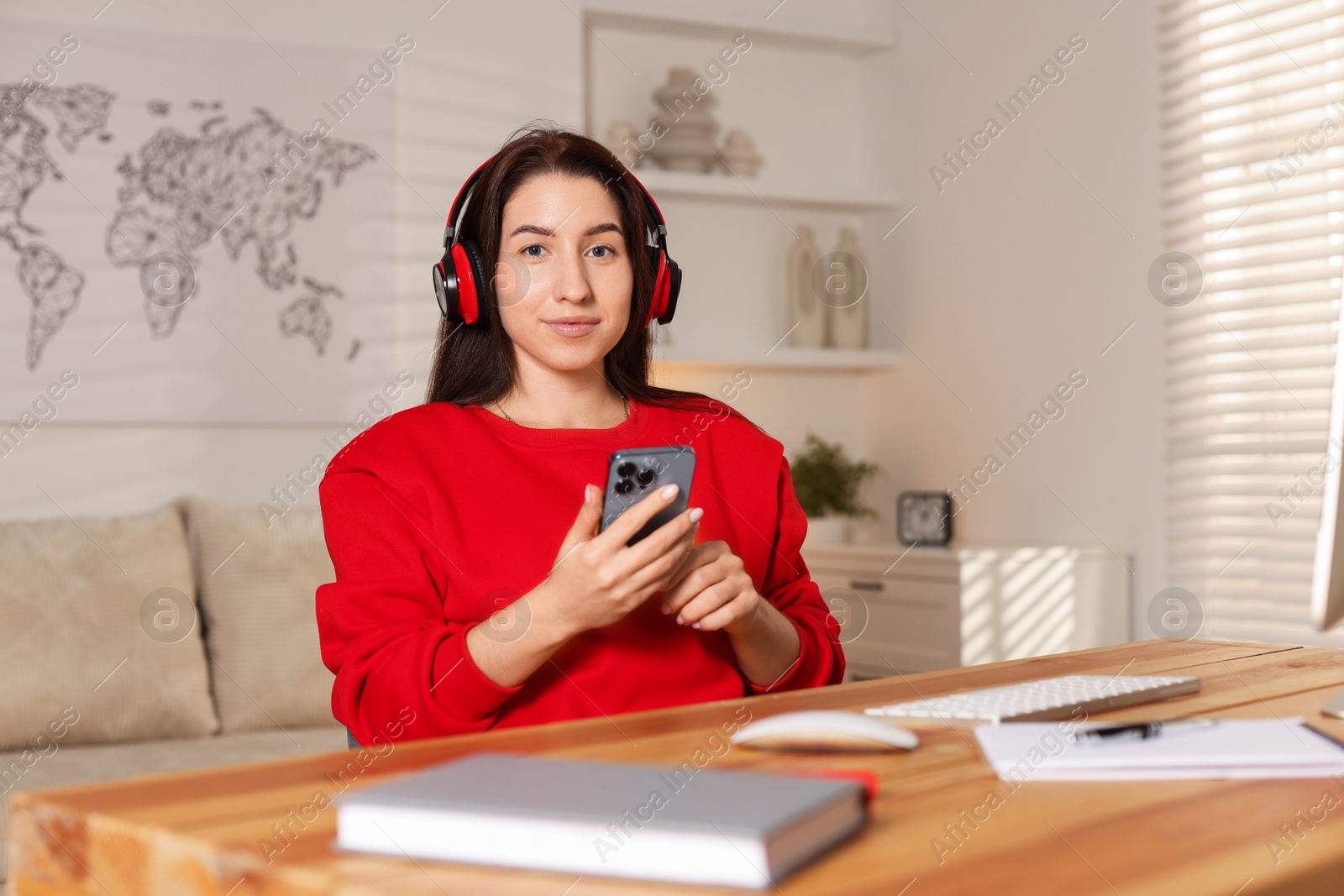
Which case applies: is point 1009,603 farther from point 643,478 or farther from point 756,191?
point 643,478

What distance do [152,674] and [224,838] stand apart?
2209mm

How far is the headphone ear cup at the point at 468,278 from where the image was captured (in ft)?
4.81

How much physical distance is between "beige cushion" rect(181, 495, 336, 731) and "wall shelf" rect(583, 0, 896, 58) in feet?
6.09

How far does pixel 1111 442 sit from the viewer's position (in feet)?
10.6

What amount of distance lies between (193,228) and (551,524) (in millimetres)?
2241

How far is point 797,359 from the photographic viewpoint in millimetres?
3891

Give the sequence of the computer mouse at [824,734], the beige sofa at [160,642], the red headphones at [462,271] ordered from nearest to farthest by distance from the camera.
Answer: the computer mouse at [824,734]
the red headphones at [462,271]
the beige sofa at [160,642]

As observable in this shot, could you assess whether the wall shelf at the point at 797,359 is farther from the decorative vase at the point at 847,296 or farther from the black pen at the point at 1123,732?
the black pen at the point at 1123,732

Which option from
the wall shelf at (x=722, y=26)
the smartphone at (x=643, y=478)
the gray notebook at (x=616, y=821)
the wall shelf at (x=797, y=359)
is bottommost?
the gray notebook at (x=616, y=821)

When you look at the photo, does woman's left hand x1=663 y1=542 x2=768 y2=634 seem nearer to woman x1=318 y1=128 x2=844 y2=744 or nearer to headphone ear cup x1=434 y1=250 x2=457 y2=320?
woman x1=318 y1=128 x2=844 y2=744

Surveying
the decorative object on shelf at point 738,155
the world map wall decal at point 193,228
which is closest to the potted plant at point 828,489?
the decorative object on shelf at point 738,155

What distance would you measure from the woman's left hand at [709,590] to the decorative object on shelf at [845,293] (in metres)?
2.98

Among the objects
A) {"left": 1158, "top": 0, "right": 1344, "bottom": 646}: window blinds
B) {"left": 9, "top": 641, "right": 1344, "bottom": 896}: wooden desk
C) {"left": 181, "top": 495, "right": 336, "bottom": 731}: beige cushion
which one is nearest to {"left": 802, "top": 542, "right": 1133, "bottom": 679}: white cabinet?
{"left": 1158, "top": 0, "right": 1344, "bottom": 646}: window blinds

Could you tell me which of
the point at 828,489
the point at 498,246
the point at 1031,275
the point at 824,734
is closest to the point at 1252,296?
the point at 1031,275
